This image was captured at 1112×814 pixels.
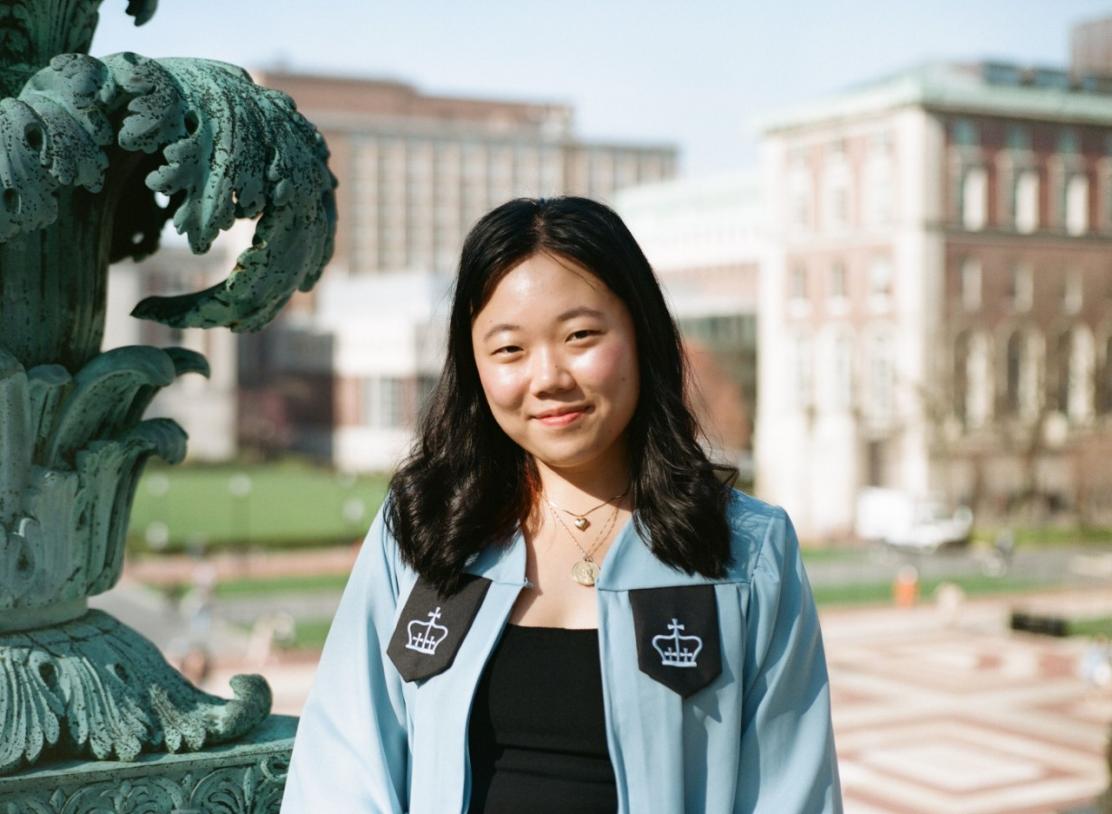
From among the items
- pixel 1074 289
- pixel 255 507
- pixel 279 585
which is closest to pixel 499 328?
pixel 279 585

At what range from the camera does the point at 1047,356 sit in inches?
1775

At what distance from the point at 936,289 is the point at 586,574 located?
4434cm

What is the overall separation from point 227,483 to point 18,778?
57850mm

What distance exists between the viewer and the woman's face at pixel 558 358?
2508 mm

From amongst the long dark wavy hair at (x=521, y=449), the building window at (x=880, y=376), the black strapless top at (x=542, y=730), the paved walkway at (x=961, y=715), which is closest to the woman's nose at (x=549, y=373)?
the long dark wavy hair at (x=521, y=449)

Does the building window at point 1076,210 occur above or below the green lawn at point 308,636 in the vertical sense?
above

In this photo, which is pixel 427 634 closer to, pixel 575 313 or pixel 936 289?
pixel 575 313

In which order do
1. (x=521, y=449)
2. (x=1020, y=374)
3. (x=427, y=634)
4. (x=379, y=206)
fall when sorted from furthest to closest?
(x=379, y=206) → (x=1020, y=374) → (x=521, y=449) → (x=427, y=634)

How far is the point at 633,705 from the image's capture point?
238cm

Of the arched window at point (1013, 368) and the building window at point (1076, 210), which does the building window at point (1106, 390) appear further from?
the building window at point (1076, 210)

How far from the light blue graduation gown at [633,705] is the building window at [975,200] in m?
45.7

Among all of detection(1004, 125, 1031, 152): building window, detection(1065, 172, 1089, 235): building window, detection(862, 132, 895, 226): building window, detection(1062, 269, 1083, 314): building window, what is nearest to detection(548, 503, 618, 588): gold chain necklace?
detection(862, 132, 895, 226): building window

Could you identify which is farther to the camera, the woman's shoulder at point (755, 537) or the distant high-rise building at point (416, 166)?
the distant high-rise building at point (416, 166)

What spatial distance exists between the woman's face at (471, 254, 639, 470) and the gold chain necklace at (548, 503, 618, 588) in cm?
11
